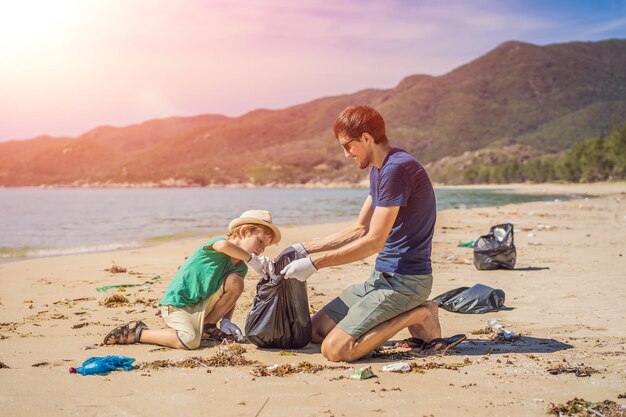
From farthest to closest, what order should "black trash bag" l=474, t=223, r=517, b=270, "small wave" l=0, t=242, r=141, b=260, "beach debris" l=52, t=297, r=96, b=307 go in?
"small wave" l=0, t=242, r=141, b=260
"black trash bag" l=474, t=223, r=517, b=270
"beach debris" l=52, t=297, r=96, b=307

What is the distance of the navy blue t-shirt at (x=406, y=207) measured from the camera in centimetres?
499

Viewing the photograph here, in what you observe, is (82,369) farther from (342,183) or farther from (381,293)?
(342,183)

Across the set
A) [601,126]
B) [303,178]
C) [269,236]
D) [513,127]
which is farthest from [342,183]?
[269,236]

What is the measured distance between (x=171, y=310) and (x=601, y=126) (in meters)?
151

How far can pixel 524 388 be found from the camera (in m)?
4.27

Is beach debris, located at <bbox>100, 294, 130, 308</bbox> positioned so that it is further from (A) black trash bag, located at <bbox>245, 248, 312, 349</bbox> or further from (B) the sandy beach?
(A) black trash bag, located at <bbox>245, 248, 312, 349</bbox>

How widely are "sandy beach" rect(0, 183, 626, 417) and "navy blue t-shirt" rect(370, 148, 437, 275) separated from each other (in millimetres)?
845

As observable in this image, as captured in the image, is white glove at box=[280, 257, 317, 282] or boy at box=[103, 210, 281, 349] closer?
white glove at box=[280, 257, 317, 282]

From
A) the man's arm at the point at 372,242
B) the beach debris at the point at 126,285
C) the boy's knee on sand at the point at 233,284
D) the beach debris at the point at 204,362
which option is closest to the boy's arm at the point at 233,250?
the boy's knee on sand at the point at 233,284

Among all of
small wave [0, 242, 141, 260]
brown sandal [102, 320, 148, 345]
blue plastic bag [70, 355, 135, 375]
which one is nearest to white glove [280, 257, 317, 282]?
blue plastic bag [70, 355, 135, 375]

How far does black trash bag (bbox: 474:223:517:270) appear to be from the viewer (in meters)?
10.2

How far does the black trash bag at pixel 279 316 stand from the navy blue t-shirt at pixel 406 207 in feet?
2.92

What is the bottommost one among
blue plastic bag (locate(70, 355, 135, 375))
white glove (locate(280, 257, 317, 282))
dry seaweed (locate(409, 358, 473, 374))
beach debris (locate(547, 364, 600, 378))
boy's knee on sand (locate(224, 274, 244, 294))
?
dry seaweed (locate(409, 358, 473, 374))

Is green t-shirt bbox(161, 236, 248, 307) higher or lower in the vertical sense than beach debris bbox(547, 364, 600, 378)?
higher
